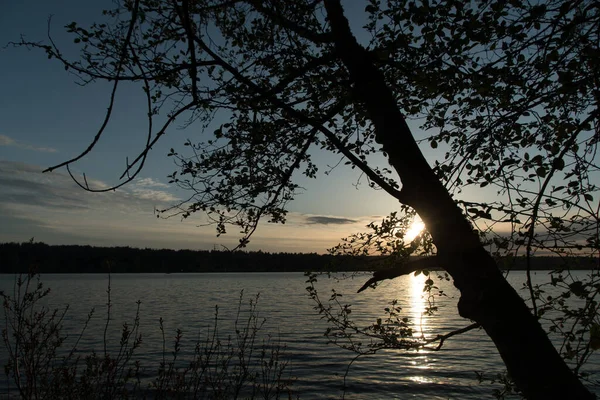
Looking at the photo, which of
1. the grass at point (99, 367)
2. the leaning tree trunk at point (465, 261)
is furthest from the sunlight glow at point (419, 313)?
the grass at point (99, 367)

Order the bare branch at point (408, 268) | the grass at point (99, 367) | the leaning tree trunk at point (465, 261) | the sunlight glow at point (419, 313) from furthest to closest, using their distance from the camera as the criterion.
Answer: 1. the sunlight glow at point (419, 313)
2. the grass at point (99, 367)
3. the bare branch at point (408, 268)
4. the leaning tree trunk at point (465, 261)

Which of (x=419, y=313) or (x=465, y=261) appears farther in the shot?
(x=419, y=313)

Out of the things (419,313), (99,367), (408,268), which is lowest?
(419,313)

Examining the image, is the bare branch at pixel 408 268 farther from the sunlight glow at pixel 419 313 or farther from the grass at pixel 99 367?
the grass at pixel 99 367

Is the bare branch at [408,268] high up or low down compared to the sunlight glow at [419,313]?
up

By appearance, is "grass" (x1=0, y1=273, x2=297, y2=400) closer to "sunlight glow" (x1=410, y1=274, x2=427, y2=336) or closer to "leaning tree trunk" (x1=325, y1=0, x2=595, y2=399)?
"leaning tree trunk" (x1=325, y1=0, x2=595, y2=399)

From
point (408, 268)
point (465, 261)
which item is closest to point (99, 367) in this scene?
point (408, 268)

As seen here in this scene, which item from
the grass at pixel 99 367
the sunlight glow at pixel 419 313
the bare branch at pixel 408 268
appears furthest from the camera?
the sunlight glow at pixel 419 313

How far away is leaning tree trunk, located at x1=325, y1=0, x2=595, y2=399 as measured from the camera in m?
4.08

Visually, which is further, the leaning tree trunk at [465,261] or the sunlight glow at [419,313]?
the sunlight glow at [419,313]

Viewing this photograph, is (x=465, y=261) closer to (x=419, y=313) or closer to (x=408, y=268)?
(x=408, y=268)

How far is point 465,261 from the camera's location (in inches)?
177

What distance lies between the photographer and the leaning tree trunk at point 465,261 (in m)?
4.08

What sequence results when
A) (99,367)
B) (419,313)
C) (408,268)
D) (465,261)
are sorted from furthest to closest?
(419,313), (99,367), (408,268), (465,261)
